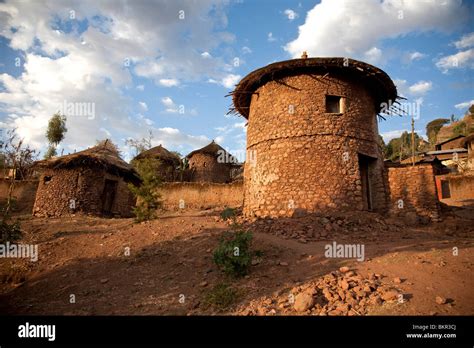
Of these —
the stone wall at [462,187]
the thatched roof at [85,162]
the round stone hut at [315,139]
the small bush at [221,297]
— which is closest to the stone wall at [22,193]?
the thatched roof at [85,162]

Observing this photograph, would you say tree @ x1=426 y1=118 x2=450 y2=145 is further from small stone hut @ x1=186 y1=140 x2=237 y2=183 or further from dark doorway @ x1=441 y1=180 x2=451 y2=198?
small stone hut @ x1=186 y1=140 x2=237 y2=183

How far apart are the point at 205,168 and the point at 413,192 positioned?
19.4 m

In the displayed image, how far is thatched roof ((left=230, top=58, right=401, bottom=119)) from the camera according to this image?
926cm

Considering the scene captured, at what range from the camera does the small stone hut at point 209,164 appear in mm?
26078

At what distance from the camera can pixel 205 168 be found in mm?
26203

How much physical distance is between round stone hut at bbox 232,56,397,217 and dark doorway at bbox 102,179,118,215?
8625 mm

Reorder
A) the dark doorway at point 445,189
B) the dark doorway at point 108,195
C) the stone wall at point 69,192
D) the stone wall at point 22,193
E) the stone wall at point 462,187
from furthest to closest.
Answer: the dark doorway at point 445,189 → the stone wall at point 22,193 → the stone wall at point 462,187 → the dark doorway at point 108,195 → the stone wall at point 69,192

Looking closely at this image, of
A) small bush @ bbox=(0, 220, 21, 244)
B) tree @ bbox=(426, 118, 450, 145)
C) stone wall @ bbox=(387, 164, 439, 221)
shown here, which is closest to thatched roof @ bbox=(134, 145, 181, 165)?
small bush @ bbox=(0, 220, 21, 244)

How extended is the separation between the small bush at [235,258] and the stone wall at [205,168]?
20304mm

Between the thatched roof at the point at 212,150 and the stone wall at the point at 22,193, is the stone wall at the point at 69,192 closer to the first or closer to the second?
the stone wall at the point at 22,193

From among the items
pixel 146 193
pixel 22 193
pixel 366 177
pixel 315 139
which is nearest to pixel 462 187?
pixel 366 177

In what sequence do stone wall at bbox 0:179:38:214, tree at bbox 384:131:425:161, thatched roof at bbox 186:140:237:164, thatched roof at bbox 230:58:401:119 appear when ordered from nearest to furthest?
thatched roof at bbox 230:58:401:119 → stone wall at bbox 0:179:38:214 → thatched roof at bbox 186:140:237:164 → tree at bbox 384:131:425:161
